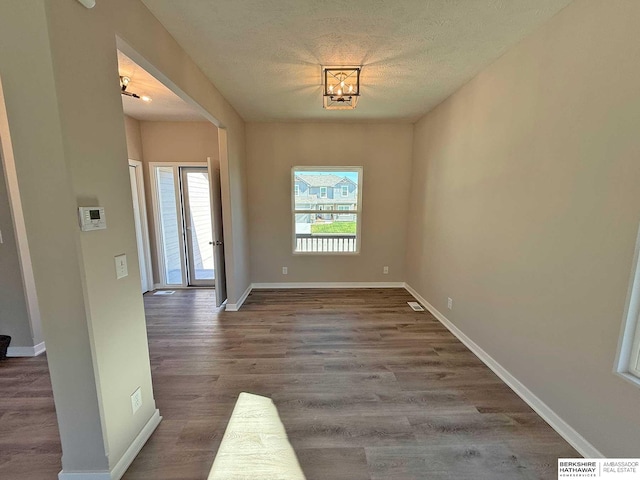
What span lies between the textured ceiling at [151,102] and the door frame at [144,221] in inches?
29.8

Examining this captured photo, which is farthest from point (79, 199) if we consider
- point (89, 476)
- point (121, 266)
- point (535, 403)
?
point (535, 403)

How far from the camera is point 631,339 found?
1299 mm

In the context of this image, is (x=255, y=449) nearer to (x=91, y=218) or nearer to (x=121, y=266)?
(x=121, y=266)

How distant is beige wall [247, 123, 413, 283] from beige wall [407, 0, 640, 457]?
1.55 m

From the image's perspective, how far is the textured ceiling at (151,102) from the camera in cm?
241

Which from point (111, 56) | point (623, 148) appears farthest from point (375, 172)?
point (111, 56)

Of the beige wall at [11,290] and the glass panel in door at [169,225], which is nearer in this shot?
the beige wall at [11,290]

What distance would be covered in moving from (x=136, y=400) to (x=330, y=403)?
1243mm

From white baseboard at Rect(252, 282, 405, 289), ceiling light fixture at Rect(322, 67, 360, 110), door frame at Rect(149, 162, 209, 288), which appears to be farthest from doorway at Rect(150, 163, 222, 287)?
ceiling light fixture at Rect(322, 67, 360, 110)

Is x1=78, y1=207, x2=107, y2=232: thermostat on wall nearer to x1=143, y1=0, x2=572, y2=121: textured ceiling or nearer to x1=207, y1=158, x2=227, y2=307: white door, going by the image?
x1=143, y1=0, x2=572, y2=121: textured ceiling

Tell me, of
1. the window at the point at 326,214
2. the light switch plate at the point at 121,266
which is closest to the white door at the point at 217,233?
the window at the point at 326,214

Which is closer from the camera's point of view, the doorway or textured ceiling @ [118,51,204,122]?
textured ceiling @ [118,51,204,122]

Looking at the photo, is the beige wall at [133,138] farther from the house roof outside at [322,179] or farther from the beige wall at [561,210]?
the beige wall at [561,210]

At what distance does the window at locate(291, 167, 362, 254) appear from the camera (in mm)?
4188
